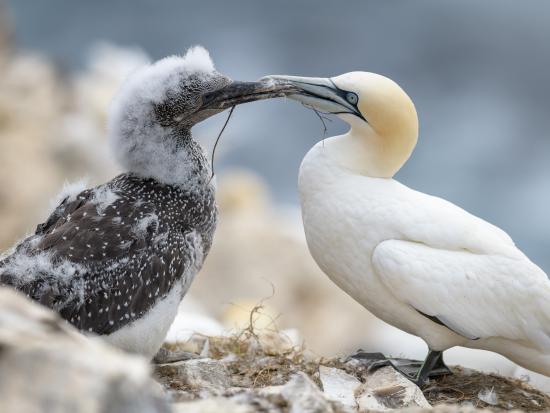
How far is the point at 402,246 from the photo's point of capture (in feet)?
17.7

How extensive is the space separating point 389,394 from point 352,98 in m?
1.95

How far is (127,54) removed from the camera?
29.2 metres

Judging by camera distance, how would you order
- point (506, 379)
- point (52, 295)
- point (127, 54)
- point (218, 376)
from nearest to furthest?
point (52, 295) < point (218, 376) < point (506, 379) < point (127, 54)

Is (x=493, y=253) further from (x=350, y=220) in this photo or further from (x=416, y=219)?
(x=350, y=220)

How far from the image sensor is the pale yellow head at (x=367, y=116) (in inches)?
223

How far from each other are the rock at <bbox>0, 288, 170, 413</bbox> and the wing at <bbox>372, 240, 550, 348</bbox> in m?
2.92

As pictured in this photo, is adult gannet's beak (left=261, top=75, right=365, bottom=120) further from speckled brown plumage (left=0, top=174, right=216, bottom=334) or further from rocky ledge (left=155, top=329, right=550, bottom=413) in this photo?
rocky ledge (left=155, top=329, right=550, bottom=413)

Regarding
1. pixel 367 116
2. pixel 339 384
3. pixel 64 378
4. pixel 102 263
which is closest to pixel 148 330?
pixel 102 263

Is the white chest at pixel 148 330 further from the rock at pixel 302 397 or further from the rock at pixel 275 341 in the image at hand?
the rock at pixel 275 341

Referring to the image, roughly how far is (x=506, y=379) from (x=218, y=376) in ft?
7.01

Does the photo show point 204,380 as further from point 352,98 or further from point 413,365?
point 352,98

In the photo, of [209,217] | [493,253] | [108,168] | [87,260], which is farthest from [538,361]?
[108,168]

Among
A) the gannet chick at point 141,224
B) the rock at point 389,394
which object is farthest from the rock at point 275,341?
the gannet chick at point 141,224

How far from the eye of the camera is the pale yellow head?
5672mm
